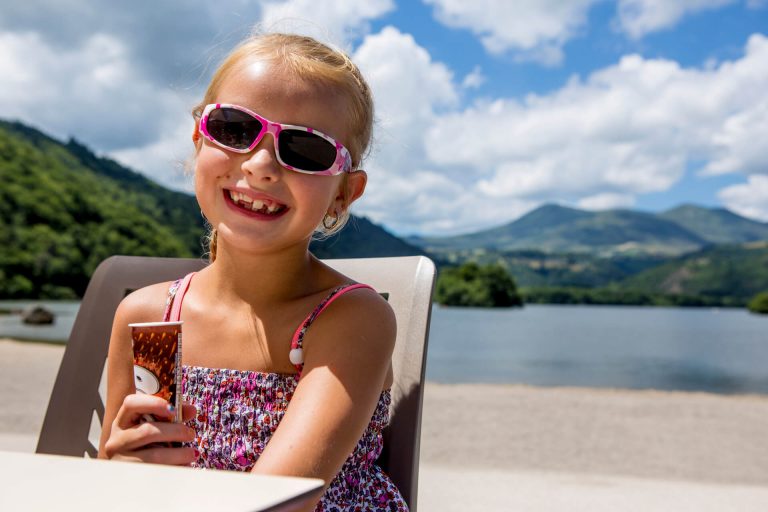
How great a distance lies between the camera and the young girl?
131 centimetres

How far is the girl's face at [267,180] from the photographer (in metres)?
1.36

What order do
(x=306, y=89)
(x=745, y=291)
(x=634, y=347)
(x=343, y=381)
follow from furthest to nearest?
(x=745, y=291)
(x=634, y=347)
(x=306, y=89)
(x=343, y=381)

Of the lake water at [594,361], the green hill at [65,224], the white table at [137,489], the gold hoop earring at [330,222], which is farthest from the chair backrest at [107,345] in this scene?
the green hill at [65,224]

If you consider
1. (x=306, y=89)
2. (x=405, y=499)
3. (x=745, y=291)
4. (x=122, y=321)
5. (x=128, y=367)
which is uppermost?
(x=745, y=291)

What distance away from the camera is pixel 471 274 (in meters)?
82.1

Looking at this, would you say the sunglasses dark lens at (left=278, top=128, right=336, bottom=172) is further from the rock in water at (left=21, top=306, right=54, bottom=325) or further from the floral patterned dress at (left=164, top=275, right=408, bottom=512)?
the rock in water at (left=21, top=306, right=54, bottom=325)

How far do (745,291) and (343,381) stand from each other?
3939 inches

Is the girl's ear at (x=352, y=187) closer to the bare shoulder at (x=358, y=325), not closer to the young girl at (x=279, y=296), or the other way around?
the young girl at (x=279, y=296)

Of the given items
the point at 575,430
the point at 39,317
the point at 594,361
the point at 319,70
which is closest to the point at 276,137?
the point at 319,70

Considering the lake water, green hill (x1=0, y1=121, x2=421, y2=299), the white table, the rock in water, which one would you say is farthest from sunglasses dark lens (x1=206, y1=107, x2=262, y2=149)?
green hill (x1=0, y1=121, x2=421, y2=299)

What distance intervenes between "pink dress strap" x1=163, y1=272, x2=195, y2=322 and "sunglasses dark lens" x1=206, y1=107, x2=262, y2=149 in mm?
406

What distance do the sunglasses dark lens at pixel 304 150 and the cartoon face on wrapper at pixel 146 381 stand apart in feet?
1.63

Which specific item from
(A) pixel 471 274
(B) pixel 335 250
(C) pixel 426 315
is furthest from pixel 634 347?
(A) pixel 471 274

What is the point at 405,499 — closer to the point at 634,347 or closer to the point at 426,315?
the point at 426,315
